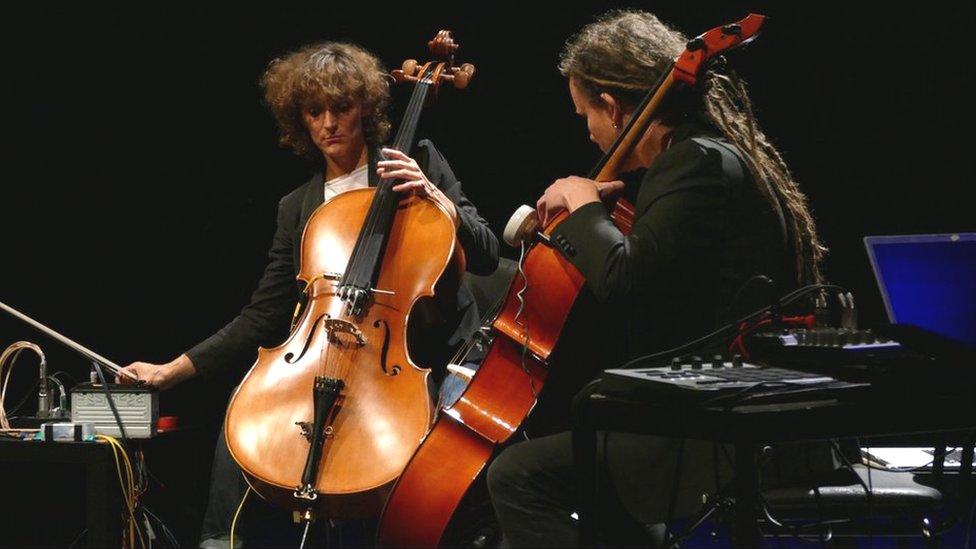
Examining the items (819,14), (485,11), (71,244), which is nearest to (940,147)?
(819,14)

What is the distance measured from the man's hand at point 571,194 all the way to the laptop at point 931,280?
1.46 ft

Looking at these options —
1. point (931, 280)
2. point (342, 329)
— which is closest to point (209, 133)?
point (342, 329)

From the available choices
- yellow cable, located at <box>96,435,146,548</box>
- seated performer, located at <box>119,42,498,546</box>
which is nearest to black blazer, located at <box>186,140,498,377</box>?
seated performer, located at <box>119,42,498,546</box>

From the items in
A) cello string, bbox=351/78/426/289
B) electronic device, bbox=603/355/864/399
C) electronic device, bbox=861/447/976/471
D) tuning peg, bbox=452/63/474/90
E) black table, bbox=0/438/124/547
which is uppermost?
tuning peg, bbox=452/63/474/90

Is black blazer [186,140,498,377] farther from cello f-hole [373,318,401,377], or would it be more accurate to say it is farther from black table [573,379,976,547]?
black table [573,379,976,547]

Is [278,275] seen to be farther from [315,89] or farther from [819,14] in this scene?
[819,14]

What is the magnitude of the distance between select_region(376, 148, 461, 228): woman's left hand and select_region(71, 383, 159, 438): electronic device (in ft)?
2.39

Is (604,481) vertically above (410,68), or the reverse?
(410,68)

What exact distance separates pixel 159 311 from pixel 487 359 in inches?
72.7

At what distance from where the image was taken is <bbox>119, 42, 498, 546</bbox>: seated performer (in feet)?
8.84

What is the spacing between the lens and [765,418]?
4.35 ft

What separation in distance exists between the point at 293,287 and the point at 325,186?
0.90ft

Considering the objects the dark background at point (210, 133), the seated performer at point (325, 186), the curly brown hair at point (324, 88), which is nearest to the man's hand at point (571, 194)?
the seated performer at point (325, 186)

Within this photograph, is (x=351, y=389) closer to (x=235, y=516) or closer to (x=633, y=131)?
(x=235, y=516)
